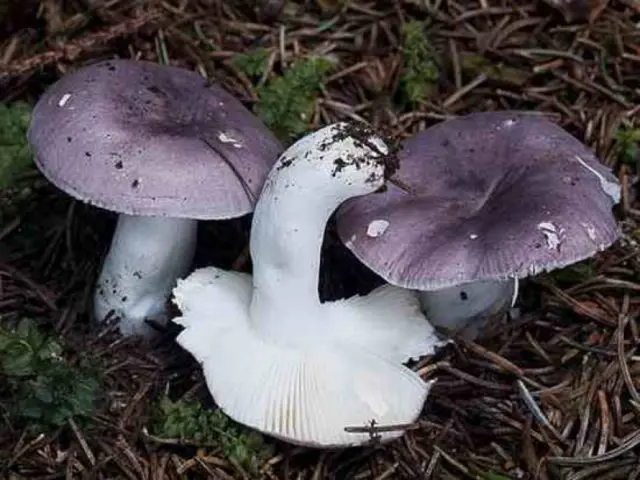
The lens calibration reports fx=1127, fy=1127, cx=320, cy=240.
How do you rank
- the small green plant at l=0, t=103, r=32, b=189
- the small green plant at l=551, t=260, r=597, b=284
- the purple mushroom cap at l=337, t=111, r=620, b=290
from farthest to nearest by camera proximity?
1. the small green plant at l=0, t=103, r=32, b=189
2. the small green plant at l=551, t=260, r=597, b=284
3. the purple mushroom cap at l=337, t=111, r=620, b=290

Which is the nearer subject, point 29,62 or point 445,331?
point 445,331

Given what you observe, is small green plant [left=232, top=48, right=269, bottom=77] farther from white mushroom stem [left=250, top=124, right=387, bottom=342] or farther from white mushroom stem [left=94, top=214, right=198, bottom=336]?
white mushroom stem [left=250, top=124, right=387, bottom=342]

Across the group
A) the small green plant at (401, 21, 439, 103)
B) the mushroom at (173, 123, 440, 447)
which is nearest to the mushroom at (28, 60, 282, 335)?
the mushroom at (173, 123, 440, 447)

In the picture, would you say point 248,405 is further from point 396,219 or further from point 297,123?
point 297,123

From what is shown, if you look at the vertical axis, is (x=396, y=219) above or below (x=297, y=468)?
above

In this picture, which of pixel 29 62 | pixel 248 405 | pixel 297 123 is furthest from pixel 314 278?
pixel 29 62

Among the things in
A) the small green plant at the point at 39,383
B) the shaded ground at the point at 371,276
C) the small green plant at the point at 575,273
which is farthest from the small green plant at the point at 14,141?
the small green plant at the point at 575,273

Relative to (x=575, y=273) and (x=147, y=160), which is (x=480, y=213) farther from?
(x=147, y=160)

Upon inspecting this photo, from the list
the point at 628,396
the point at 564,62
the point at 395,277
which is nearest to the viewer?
the point at 395,277
